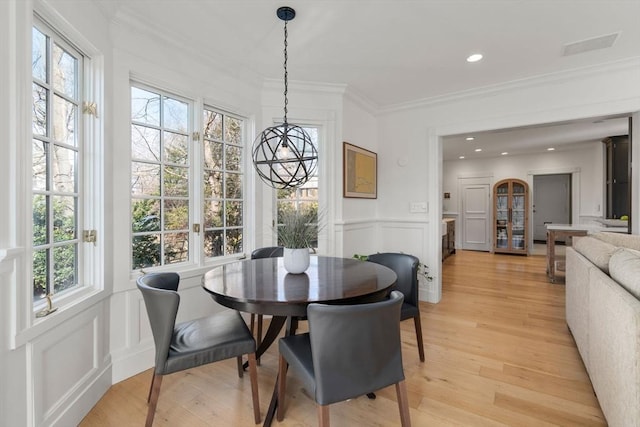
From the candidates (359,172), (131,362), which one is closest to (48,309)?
(131,362)

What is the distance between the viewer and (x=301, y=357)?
1509 mm

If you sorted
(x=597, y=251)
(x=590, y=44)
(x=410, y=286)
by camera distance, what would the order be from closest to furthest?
(x=597, y=251) → (x=410, y=286) → (x=590, y=44)

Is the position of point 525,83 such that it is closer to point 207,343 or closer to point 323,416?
point 323,416

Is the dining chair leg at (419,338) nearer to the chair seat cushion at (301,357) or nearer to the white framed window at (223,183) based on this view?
the chair seat cushion at (301,357)

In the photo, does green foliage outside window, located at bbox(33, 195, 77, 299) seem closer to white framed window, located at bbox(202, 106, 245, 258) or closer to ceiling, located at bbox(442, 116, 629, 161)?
white framed window, located at bbox(202, 106, 245, 258)

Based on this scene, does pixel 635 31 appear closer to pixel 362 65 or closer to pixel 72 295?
pixel 362 65

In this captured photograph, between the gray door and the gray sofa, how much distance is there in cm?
766

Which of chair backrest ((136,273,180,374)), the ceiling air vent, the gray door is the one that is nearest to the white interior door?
the gray door

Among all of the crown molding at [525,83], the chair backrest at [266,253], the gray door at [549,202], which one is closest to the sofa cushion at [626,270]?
the crown molding at [525,83]

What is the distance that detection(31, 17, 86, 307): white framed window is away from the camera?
5.11 feet

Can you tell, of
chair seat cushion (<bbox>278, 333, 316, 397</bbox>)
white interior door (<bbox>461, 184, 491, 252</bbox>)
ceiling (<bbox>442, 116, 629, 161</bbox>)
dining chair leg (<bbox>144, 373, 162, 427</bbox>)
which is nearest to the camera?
chair seat cushion (<bbox>278, 333, 316, 397</bbox>)

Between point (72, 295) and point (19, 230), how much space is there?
1.99ft

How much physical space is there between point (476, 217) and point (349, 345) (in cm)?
790

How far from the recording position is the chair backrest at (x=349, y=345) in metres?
1.27
